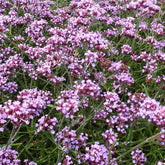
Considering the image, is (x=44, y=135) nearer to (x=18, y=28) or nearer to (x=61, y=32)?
(x=61, y=32)

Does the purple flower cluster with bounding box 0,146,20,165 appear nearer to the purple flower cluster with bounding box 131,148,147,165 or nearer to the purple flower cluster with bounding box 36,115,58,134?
the purple flower cluster with bounding box 36,115,58,134

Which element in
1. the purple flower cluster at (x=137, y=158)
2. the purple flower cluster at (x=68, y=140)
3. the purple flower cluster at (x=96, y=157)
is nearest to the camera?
the purple flower cluster at (x=96, y=157)

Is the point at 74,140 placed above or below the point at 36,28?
below

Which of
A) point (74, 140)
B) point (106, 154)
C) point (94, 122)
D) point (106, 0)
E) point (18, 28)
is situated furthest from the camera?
point (106, 0)

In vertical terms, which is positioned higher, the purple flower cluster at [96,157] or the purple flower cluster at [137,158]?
the purple flower cluster at [96,157]

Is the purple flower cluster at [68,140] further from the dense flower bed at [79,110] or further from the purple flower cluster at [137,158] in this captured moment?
the purple flower cluster at [137,158]

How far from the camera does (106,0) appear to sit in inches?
171

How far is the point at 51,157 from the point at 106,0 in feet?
10.5

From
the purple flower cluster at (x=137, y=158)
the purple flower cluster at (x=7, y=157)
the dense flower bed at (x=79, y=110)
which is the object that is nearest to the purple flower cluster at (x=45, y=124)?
the dense flower bed at (x=79, y=110)

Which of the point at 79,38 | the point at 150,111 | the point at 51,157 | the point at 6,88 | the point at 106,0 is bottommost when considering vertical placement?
the point at 51,157

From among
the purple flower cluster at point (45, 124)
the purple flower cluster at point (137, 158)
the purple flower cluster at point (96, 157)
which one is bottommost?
the purple flower cluster at point (137, 158)

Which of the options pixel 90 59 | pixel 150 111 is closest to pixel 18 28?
pixel 90 59

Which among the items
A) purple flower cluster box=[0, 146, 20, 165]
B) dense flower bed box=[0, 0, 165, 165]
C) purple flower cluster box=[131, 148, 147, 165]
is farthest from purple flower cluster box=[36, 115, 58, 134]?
purple flower cluster box=[131, 148, 147, 165]

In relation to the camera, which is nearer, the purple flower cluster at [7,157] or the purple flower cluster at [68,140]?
the purple flower cluster at [7,157]
